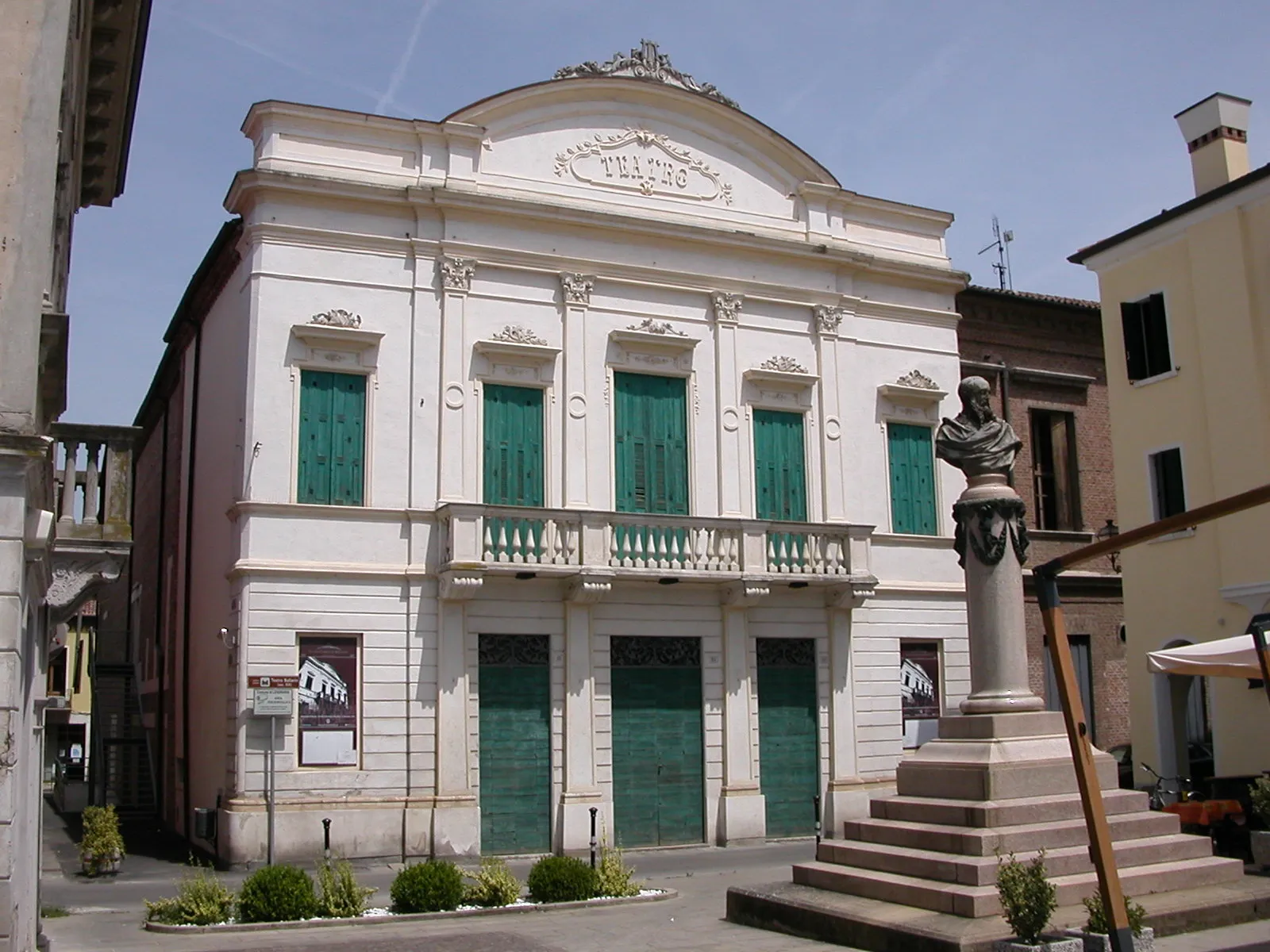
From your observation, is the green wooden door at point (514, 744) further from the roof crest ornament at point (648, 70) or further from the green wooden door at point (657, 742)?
the roof crest ornament at point (648, 70)

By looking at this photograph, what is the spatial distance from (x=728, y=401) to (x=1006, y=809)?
1284cm

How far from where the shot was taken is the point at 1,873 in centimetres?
877

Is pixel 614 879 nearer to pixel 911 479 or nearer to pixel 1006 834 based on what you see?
pixel 1006 834

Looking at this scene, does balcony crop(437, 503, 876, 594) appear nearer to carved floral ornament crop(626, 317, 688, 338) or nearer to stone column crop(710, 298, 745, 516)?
stone column crop(710, 298, 745, 516)

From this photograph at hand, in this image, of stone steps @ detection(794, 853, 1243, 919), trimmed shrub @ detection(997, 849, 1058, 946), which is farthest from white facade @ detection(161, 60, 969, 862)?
trimmed shrub @ detection(997, 849, 1058, 946)

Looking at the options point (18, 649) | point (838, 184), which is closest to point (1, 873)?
point (18, 649)

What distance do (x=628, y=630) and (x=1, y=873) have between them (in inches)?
572

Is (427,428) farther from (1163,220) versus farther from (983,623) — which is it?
(1163,220)

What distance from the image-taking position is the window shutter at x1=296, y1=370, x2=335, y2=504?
21.1m

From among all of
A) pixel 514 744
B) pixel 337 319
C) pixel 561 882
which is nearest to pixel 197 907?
pixel 561 882

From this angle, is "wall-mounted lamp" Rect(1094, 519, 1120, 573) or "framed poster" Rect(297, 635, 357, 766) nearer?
"framed poster" Rect(297, 635, 357, 766)

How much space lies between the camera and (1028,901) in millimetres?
9859

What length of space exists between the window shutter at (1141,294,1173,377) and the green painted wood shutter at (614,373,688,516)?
967 centimetres

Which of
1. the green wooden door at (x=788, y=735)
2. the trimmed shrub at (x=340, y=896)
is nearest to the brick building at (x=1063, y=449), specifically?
the green wooden door at (x=788, y=735)
